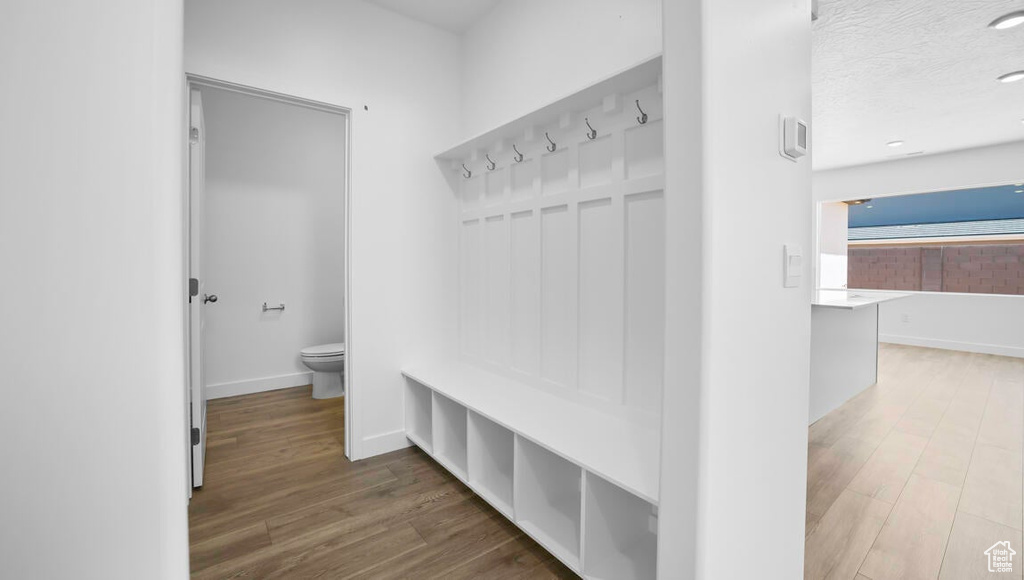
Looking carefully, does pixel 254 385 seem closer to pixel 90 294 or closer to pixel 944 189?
pixel 90 294

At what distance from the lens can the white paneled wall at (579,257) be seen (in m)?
1.70

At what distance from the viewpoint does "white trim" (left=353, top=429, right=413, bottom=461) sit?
101 inches

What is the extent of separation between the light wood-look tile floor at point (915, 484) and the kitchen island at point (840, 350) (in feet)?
0.52

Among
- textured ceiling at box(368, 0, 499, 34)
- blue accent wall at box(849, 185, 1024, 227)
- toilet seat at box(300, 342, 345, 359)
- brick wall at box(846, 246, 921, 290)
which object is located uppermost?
textured ceiling at box(368, 0, 499, 34)

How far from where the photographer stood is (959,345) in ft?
18.8

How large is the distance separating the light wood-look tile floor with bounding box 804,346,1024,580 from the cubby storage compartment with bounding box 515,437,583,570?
856 millimetres

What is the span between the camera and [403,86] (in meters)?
2.72

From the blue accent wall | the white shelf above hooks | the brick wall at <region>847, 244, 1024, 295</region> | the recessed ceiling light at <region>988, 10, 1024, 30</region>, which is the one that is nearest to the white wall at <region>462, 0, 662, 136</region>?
the white shelf above hooks

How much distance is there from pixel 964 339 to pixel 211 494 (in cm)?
832

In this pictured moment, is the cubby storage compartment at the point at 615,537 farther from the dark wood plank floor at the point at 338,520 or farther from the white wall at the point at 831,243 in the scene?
the white wall at the point at 831,243

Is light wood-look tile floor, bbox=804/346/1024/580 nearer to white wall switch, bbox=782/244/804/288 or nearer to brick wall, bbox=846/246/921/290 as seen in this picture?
white wall switch, bbox=782/244/804/288

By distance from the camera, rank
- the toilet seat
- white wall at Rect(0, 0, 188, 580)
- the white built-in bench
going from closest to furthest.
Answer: white wall at Rect(0, 0, 188, 580)
the white built-in bench
the toilet seat

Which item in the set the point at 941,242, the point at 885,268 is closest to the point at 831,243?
the point at 885,268

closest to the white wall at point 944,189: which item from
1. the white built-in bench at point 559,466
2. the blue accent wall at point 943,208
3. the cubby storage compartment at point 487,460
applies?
the blue accent wall at point 943,208
